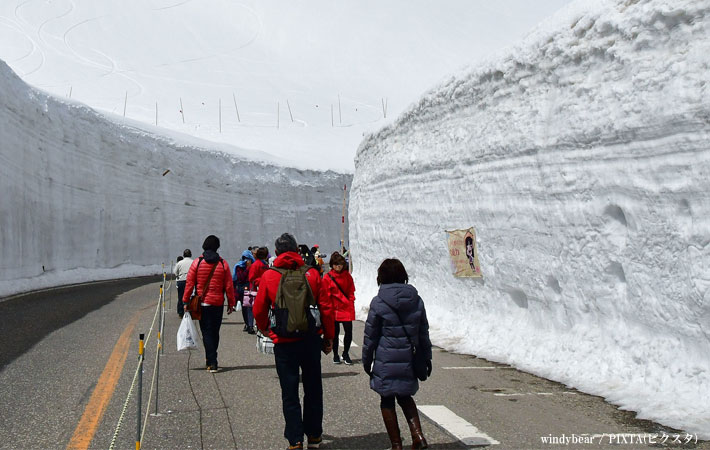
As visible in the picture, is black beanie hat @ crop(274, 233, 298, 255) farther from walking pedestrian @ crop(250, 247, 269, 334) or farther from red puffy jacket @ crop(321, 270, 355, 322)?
walking pedestrian @ crop(250, 247, 269, 334)

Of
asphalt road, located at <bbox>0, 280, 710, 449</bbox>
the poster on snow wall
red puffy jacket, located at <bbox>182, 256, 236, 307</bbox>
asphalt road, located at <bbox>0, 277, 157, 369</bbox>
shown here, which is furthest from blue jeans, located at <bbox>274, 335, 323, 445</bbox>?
the poster on snow wall

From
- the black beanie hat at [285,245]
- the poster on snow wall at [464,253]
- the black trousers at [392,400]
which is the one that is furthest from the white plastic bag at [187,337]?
the poster on snow wall at [464,253]

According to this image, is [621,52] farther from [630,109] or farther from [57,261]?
[57,261]

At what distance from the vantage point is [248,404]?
23.0 ft

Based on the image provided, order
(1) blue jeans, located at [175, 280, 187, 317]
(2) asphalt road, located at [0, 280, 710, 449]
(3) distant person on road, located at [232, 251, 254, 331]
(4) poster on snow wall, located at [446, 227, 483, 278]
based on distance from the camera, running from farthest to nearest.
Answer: (1) blue jeans, located at [175, 280, 187, 317] → (3) distant person on road, located at [232, 251, 254, 331] → (4) poster on snow wall, located at [446, 227, 483, 278] → (2) asphalt road, located at [0, 280, 710, 449]

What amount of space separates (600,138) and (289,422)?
5.63 m

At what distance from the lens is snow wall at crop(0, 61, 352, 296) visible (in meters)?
25.7

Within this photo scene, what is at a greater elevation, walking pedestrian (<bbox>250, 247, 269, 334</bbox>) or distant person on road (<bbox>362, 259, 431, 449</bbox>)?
walking pedestrian (<bbox>250, 247, 269, 334</bbox>)

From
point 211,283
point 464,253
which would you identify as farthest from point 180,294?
point 464,253

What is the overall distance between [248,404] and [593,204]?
4967 mm

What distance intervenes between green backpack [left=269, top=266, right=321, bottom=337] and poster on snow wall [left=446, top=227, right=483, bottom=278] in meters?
6.68

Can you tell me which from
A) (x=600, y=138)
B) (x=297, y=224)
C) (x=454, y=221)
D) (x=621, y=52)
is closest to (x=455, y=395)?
(x=600, y=138)

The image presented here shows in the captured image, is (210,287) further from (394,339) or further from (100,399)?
(394,339)

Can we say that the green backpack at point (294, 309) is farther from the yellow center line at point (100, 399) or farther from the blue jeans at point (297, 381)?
the yellow center line at point (100, 399)
